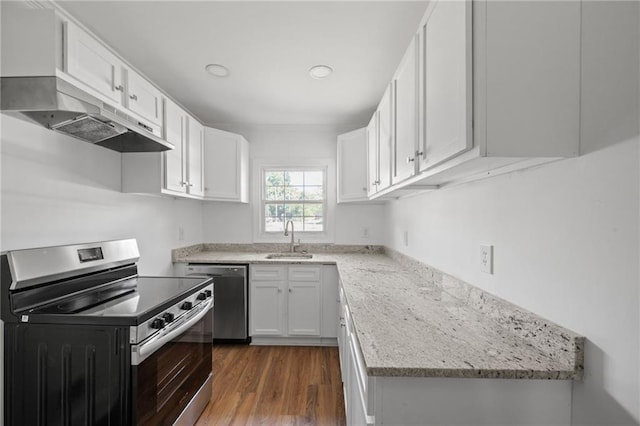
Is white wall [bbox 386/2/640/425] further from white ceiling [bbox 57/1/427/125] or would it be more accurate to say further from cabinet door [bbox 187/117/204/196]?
cabinet door [bbox 187/117/204/196]

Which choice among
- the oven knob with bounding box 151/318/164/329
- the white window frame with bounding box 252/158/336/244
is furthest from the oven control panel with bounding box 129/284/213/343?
the white window frame with bounding box 252/158/336/244

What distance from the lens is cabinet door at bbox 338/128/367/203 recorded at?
9.75 feet

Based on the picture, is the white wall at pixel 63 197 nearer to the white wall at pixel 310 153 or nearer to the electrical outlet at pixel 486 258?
the white wall at pixel 310 153

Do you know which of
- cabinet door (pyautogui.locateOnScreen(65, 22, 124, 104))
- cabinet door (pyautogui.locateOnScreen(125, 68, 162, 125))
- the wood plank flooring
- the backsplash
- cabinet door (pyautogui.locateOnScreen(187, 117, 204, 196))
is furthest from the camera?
the backsplash

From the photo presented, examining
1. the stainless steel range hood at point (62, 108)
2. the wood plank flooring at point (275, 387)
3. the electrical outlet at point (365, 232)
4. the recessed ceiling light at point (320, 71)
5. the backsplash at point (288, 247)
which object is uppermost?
the recessed ceiling light at point (320, 71)

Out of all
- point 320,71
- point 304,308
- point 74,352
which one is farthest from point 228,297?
point 320,71

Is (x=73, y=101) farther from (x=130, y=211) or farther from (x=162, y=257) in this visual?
(x=162, y=257)

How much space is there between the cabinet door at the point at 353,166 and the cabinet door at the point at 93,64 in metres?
1.95

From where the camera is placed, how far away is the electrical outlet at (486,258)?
4.20 feet

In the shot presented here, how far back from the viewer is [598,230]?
2.64ft

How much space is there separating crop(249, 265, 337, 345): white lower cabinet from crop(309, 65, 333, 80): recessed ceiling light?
171cm

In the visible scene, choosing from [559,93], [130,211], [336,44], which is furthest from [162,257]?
[559,93]

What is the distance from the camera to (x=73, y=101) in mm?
1291

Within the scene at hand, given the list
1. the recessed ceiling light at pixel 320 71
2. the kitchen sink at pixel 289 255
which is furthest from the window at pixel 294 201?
the recessed ceiling light at pixel 320 71
